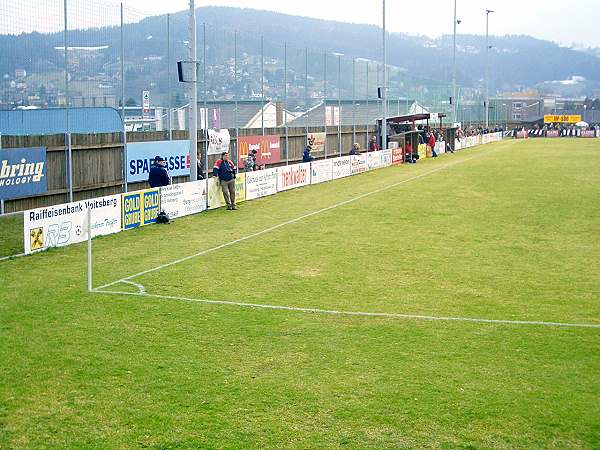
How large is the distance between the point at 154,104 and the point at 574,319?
20.8m

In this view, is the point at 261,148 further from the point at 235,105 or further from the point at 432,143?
the point at 432,143

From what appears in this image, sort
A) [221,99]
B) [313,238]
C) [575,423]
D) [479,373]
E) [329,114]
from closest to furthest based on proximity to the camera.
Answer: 1. [575,423]
2. [479,373]
3. [313,238]
4. [221,99]
5. [329,114]

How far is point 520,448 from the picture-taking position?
7.57 m

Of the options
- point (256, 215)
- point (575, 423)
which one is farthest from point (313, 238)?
point (575, 423)

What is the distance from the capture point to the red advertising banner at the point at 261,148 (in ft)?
118

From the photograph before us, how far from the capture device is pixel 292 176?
3425cm

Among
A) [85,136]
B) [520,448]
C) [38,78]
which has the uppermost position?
[38,78]

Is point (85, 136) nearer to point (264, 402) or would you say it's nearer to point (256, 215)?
point (256, 215)

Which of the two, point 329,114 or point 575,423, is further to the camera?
point 329,114

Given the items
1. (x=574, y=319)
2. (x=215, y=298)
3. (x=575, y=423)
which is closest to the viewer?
(x=575, y=423)

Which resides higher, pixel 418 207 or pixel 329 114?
pixel 329 114

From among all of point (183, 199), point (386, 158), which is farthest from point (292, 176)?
point (386, 158)

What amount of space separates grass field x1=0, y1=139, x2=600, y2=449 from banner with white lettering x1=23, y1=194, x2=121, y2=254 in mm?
431

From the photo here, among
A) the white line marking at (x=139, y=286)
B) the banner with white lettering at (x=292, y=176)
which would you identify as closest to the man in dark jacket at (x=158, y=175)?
the banner with white lettering at (x=292, y=176)
